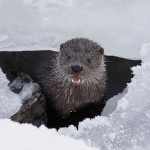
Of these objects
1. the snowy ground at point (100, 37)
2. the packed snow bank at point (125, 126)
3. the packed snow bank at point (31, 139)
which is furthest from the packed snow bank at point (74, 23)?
the packed snow bank at point (31, 139)

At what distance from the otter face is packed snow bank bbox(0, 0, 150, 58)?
19.6 inches

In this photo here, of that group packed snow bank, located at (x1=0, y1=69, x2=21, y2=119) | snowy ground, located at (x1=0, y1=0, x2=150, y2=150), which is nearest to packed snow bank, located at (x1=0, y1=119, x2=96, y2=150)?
snowy ground, located at (x1=0, y1=0, x2=150, y2=150)

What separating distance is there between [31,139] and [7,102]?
36.5 inches

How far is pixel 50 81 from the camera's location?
175 inches

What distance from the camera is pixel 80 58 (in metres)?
4.12

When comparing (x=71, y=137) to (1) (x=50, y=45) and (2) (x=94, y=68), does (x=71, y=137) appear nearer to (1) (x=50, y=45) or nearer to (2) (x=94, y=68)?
(2) (x=94, y=68)

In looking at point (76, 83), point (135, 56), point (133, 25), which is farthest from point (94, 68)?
point (133, 25)

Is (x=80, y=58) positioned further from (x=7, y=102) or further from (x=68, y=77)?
(x=7, y=102)

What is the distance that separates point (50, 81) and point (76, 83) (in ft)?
1.41

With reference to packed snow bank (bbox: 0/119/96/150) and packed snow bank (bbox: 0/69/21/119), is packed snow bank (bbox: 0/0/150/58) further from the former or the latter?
packed snow bank (bbox: 0/119/96/150)

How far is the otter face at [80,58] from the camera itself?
4020 millimetres

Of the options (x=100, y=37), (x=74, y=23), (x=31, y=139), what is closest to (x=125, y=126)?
(x=31, y=139)

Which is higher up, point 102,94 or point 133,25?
point 133,25

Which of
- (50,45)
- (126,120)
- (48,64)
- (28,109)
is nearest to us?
(126,120)
